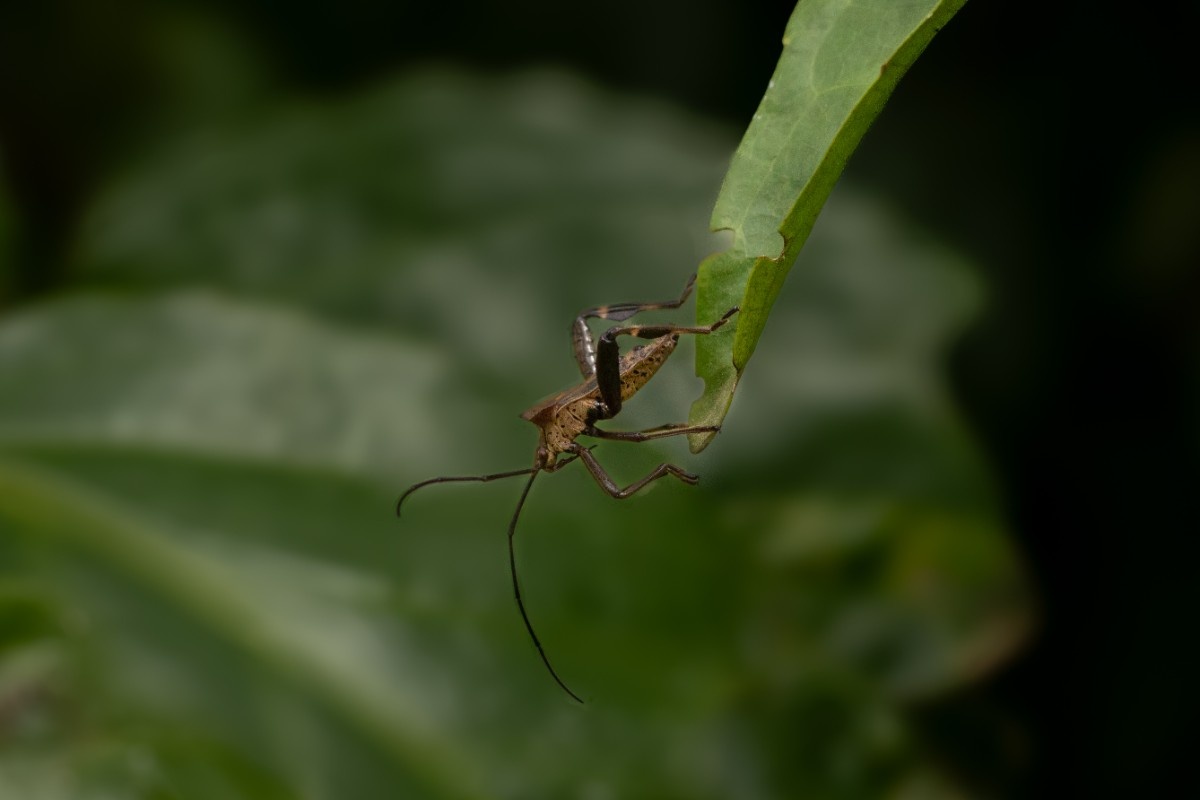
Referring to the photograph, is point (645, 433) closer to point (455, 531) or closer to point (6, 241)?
point (455, 531)

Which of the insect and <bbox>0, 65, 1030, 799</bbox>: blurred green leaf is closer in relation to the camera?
the insect

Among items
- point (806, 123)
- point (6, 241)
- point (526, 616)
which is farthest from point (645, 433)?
point (6, 241)

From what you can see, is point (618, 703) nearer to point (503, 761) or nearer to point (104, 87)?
point (503, 761)

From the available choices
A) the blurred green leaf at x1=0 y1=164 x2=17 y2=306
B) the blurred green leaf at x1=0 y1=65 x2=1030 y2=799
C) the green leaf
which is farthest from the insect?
the blurred green leaf at x1=0 y1=164 x2=17 y2=306

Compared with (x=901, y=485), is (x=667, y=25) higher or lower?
higher

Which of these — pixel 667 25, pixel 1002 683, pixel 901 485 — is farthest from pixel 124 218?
pixel 1002 683

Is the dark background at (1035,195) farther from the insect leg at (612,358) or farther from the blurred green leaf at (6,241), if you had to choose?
the insect leg at (612,358)

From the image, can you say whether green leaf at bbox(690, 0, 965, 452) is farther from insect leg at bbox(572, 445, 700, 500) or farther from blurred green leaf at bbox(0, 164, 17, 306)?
blurred green leaf at bbox(0, 164, 17, 306)
